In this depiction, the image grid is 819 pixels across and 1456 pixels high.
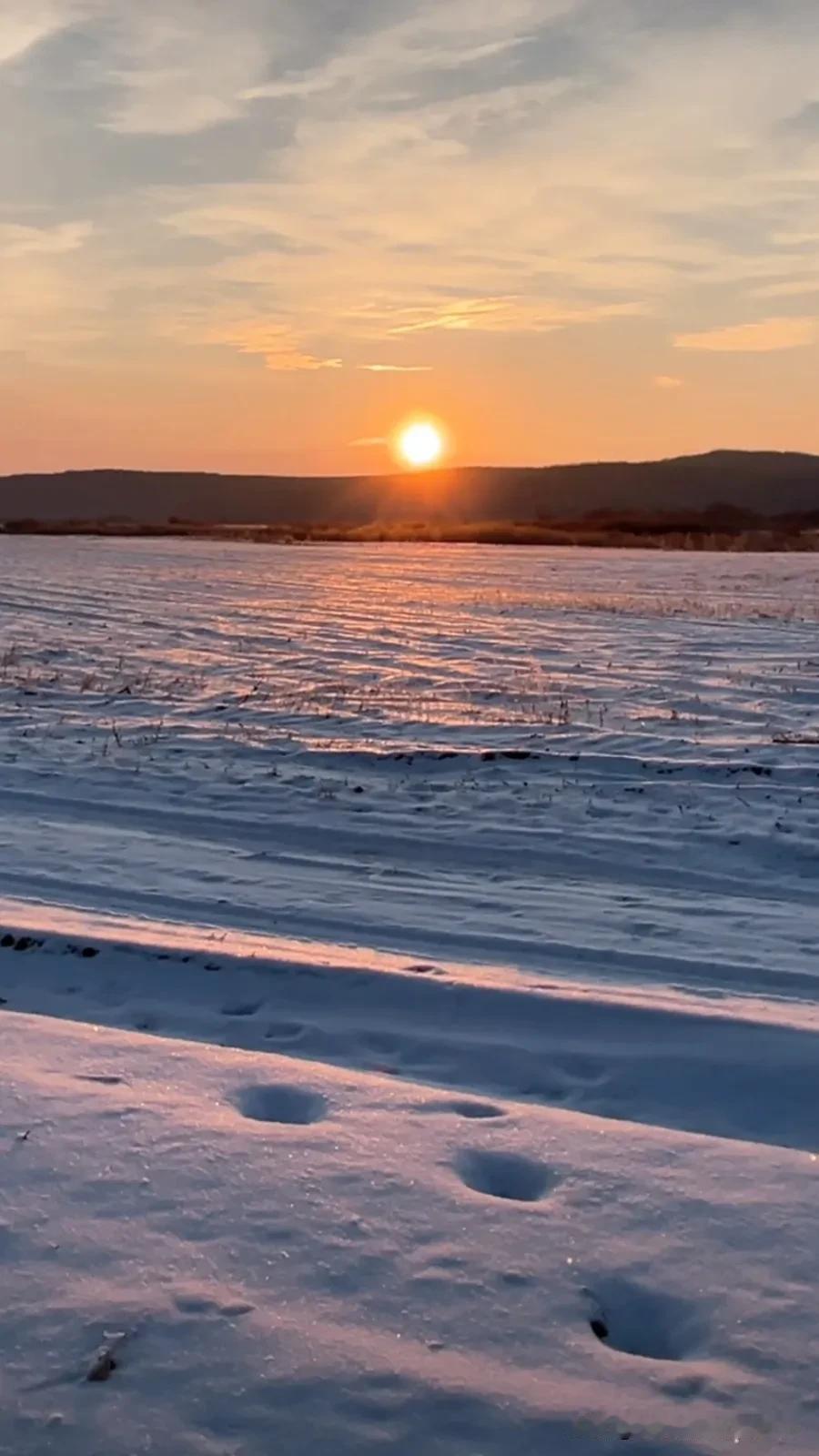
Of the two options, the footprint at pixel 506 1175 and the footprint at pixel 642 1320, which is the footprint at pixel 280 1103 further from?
the footprint at pixel 642 1320

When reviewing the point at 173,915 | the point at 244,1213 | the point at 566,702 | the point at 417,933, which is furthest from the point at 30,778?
the point at 244,1213

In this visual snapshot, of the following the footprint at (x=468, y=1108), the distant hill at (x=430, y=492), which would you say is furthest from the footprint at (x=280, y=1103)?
the distant hill at (x=430, y=492)

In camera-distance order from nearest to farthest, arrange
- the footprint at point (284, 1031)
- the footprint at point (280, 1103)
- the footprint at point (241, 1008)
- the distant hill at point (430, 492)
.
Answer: the footprint at point (280, 1103), the footprint at point (284, 1031), the footprint at point (241, 1008), the distant hill at point (430, 492)

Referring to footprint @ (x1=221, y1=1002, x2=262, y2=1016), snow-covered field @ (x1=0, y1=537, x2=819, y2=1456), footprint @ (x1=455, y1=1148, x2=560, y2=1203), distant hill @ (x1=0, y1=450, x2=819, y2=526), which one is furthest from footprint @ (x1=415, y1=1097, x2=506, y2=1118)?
distant hill @ (x1=0, y1=450, x2=819, y2=526)

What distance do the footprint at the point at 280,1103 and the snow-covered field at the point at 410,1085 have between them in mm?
17

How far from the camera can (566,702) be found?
13.9 meters

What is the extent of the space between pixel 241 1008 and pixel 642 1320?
2.68 metres

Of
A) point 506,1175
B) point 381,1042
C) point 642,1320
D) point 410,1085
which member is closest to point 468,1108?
point 410,1085

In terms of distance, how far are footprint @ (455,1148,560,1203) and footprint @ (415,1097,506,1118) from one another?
1.02 ft

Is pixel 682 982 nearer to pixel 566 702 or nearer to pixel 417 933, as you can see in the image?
pixel 417 933

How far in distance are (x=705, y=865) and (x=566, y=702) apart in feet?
18.5

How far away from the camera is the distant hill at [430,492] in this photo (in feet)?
501

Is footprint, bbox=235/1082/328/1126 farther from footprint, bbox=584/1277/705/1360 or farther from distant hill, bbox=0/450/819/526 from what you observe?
distant hill, bbox=0/450/819/526

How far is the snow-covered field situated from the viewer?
310cm
